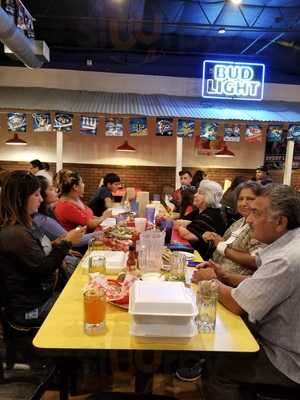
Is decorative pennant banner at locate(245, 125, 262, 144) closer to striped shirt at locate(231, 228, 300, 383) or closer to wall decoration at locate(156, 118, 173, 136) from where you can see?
wall decoration at locate(156, 118, 173, 136)

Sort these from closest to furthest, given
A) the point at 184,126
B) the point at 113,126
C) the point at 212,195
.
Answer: the point at 212,195 → the point at 184,126 → the point at 113,126

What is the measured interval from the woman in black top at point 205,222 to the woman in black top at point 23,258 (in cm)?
143

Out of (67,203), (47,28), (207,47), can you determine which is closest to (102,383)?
(67,203)

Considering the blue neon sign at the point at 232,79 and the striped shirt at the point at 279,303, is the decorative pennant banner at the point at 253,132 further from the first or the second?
the striped shirt at the point at 279,303

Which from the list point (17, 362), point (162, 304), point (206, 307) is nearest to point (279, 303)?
point (206, 307)

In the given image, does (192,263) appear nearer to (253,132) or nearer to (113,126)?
(113,126)

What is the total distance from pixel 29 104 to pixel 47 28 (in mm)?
2307

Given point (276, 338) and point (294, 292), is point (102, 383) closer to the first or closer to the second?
point (276, 338)

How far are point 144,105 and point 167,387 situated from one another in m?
7.18

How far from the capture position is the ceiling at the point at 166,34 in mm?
7816

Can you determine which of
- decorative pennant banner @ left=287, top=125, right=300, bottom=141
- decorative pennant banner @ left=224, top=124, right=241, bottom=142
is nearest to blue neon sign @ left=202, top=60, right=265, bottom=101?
decorative pennant banner @ left=224, top=124, right=241, bottom=142

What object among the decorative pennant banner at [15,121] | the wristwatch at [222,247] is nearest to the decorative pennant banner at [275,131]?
the decorative pennant banner at [15,121]

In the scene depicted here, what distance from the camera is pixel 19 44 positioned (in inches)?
237

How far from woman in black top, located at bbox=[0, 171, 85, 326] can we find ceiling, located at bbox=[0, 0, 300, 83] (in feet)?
20.8
